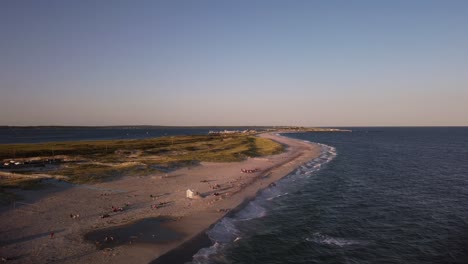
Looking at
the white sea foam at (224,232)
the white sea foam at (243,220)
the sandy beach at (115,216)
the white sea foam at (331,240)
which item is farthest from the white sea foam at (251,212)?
the white sea foam at (331,240)

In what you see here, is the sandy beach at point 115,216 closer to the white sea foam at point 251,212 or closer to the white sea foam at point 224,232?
the white sea foam at point 224,232

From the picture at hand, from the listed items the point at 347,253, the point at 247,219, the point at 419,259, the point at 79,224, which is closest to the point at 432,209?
the point at 419,259

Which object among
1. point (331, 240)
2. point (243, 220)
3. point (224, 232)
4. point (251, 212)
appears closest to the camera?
point (331, 240)

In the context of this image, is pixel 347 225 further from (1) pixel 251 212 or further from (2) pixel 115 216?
(2) pixel 115 216

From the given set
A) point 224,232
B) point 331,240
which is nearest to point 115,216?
point 224,232

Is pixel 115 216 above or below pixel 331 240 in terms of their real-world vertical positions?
above

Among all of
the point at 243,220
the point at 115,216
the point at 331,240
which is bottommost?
the point at 331,240

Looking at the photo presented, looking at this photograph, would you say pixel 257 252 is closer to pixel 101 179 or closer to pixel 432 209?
pixel 432 209

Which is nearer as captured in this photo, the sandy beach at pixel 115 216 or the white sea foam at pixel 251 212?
the sandy beach at pixel 115 216

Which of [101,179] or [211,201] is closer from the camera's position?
[211,201]
